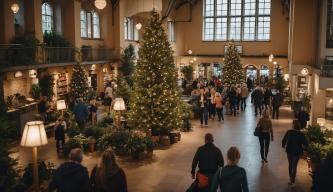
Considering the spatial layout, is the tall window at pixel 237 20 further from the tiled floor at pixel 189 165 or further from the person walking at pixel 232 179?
the person walking at pixel 232 179

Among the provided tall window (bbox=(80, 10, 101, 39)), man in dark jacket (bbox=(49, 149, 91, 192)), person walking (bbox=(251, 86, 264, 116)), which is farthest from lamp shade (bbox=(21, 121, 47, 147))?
tall window (bbox=(80, 10, 101, 39))

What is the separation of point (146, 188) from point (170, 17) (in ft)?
94.7

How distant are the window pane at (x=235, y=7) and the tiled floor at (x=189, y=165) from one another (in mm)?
22980

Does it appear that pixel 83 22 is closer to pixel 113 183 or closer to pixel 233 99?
pixel 233 99

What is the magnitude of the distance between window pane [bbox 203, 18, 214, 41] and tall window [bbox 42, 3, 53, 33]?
1859cm

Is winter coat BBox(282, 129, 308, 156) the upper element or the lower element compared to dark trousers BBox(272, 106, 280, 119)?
upper

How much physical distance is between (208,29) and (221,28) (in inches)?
48.8

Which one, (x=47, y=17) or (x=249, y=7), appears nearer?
(x=47, y=17)

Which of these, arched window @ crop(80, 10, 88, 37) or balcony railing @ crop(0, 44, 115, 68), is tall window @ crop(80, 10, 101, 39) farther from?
balcony railing @ crop(0, 44, 115, 68)

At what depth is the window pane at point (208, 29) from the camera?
3784 centimetres

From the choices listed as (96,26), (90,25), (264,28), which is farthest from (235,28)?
(90,25)

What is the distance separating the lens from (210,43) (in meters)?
38.1

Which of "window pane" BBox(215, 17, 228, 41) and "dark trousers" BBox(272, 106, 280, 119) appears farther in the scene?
"window pane" BBox(215, 17, 228, 41)

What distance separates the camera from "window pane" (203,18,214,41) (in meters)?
37.8
